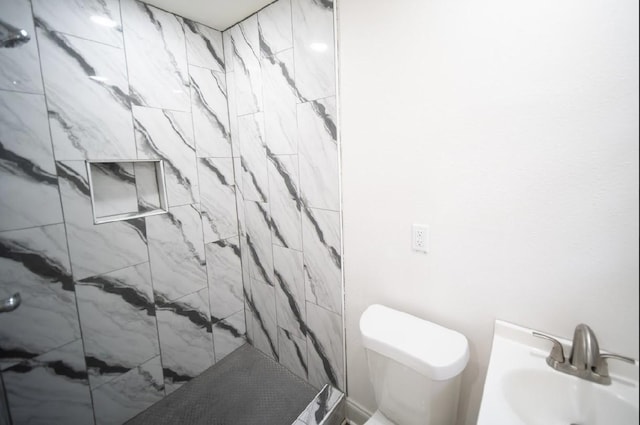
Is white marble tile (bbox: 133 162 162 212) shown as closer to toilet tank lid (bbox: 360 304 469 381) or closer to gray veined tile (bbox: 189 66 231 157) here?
gray veined tile (bbox: 189 66 231 157)

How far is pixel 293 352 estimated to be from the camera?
5.98ft

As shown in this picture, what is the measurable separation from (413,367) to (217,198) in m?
1.53

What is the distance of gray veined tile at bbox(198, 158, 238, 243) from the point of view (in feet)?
→ 5.89

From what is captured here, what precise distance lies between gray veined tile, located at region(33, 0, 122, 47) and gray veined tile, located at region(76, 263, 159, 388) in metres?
1.18

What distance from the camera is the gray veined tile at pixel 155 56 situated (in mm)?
1410

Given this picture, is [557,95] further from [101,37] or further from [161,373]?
[161,373]

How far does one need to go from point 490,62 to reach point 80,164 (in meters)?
1.80

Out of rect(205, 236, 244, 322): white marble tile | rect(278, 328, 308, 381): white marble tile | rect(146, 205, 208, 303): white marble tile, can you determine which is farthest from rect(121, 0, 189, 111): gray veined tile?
rect(278, 328, 308, 381): white marble tile

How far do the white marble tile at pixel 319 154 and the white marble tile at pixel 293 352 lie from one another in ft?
3.10

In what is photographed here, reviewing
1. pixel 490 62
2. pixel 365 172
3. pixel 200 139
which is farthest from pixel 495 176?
pixel 200 139

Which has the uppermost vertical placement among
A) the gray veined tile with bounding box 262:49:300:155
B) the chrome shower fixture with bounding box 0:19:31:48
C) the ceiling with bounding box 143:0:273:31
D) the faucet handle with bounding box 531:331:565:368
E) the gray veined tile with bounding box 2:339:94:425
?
the ceiling with bounding box 143:0:273:31

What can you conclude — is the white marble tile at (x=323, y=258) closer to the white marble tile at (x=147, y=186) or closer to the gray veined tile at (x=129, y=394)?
the white marble tile at (x=147, y=186)

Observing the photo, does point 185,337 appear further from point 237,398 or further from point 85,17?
point 85,17

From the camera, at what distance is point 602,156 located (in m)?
0.73
